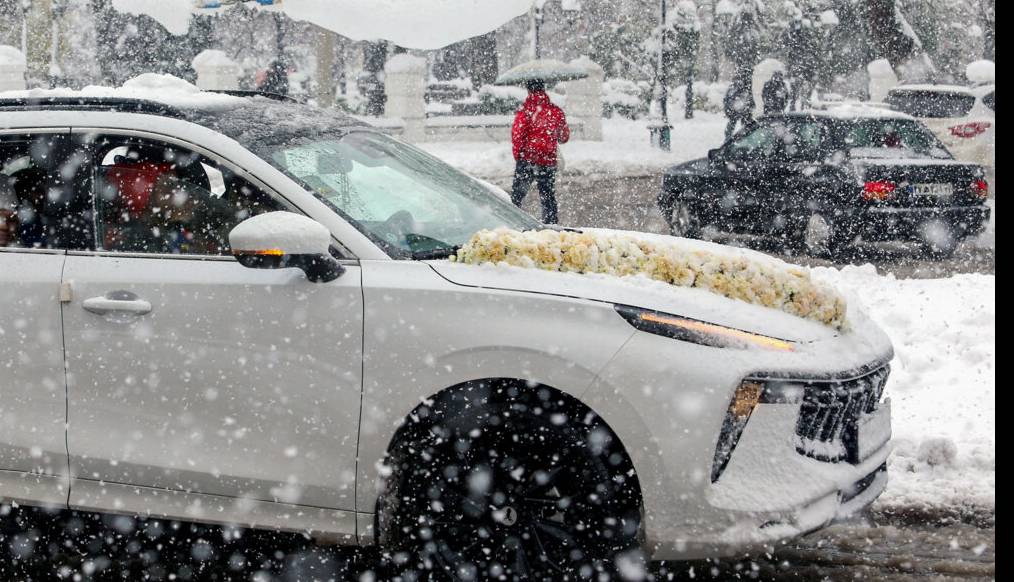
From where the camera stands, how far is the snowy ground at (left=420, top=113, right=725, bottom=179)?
80.7ft

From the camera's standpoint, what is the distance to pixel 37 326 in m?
4.25

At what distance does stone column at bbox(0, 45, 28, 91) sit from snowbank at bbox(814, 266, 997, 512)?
22.1 metres

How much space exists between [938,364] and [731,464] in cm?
390

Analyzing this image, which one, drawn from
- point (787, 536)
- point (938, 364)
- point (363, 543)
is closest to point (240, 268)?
point (363, 543)

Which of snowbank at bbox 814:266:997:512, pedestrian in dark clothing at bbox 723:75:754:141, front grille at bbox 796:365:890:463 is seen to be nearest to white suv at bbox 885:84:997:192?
pedestrian in dark clothing at bbox 723:75:754:141

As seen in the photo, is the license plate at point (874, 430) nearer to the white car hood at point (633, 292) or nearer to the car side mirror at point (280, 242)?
the white car hood at point (633, 292)

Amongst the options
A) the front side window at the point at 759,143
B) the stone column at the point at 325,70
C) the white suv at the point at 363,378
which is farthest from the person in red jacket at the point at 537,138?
the stone column at the point at 325,70

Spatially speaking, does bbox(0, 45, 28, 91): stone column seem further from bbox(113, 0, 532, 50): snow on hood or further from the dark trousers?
the dark trousers

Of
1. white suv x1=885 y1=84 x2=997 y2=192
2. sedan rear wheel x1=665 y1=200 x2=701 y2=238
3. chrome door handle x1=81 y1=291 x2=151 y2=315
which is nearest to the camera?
chrome door handle x1=81 y1=291 x2=151 y2=315

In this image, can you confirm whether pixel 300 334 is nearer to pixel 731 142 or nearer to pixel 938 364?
pixel 938 364

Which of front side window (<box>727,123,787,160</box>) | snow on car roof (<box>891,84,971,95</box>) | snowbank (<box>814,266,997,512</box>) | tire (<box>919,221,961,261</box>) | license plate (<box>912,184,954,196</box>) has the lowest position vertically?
snowbank (<box>814,266,997,512</box>)

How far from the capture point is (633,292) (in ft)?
13.1

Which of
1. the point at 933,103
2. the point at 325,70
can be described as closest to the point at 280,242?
the point at 933,103

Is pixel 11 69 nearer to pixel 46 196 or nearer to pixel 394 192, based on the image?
pixel 46 196
